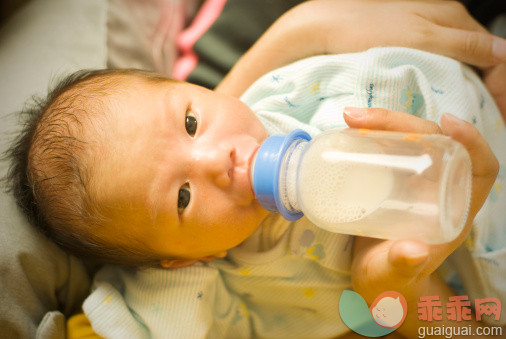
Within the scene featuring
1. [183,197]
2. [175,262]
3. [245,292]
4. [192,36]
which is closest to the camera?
[183,197]

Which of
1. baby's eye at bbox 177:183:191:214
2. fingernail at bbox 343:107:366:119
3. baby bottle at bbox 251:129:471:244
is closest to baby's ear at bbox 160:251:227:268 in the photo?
baby's eye at bbox 177:183:191:214

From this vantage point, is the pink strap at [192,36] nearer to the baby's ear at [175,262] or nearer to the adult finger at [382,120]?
the baby's ear at [175,262]

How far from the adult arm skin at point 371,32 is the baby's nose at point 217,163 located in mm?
466

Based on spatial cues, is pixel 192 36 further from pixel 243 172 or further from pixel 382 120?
pixel 382 120

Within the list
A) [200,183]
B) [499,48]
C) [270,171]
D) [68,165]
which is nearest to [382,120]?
[270,171]

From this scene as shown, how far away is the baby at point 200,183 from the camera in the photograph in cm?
81

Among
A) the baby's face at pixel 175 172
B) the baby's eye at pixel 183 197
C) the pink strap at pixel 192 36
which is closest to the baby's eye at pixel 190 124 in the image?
the baby's face at pixel 175 172

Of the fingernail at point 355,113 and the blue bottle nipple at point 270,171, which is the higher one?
the fingernail at point 355,113

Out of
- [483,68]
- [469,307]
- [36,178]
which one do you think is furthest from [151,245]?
[483,68]

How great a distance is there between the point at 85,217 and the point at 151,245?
141mm

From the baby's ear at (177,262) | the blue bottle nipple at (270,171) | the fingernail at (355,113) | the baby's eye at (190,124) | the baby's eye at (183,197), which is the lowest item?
the baby's ear at (177,262)

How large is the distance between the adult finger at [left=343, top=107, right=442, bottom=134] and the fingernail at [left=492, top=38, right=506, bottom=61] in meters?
0.42

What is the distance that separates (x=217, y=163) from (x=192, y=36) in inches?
29.8

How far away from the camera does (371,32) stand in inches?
41.8
